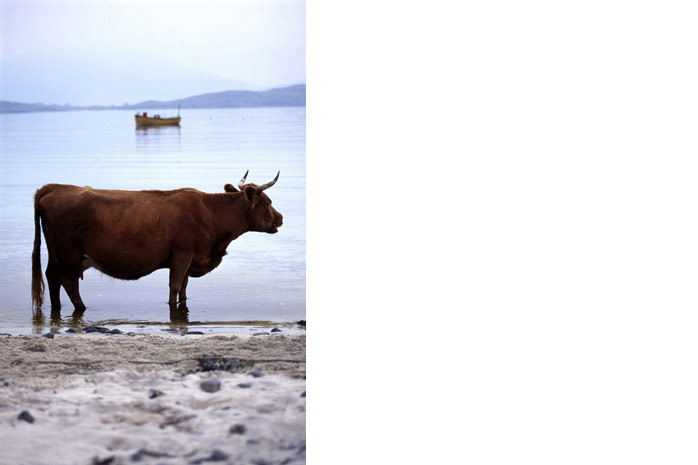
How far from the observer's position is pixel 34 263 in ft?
11.6

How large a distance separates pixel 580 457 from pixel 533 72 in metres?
1.41

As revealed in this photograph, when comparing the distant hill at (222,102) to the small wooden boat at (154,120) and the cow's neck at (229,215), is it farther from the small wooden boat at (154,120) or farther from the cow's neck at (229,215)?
the cow's neck at (229,215)

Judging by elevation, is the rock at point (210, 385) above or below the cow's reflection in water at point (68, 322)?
below

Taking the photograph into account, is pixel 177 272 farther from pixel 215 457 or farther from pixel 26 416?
pixel 215 457

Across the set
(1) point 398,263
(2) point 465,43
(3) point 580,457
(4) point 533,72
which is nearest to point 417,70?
(2) point 465,43

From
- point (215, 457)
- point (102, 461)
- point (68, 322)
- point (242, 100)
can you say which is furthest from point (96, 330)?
point (242, 100)

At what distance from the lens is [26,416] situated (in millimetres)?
2879

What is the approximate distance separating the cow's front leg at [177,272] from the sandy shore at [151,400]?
0.21 m

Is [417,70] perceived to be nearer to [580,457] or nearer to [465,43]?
[465,43]

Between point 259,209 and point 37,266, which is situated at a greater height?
point 259,209

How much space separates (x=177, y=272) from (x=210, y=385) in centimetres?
70

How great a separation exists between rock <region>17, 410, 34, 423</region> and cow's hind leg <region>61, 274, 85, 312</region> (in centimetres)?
70

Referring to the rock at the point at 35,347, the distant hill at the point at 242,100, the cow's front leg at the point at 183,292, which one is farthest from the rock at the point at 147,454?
the distant hill at the point at 242,100

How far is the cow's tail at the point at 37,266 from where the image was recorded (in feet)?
11.6
